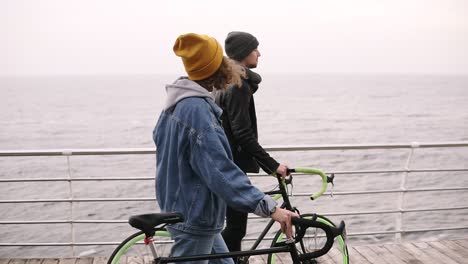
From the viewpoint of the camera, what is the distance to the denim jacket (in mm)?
1925

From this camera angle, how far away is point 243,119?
310cm

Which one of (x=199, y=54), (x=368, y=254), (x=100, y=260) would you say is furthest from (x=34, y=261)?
(x=199, y=54)

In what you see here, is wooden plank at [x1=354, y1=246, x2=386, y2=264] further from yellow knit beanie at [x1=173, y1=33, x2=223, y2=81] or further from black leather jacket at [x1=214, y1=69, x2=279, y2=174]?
yellow knit beanie at [x1=173, y1=33, x2=223, y2=81]

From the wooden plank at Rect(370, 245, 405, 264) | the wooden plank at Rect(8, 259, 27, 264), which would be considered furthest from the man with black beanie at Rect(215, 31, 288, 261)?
the wooden plank at Rect(8, 259, 27, 264)

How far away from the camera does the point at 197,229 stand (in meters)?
2.10

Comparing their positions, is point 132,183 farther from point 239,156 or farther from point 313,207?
point 239,156

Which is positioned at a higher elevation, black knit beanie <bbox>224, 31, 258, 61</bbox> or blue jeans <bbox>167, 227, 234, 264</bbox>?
black knit beanie <bbox>224, 31, 258, 61</bbox>

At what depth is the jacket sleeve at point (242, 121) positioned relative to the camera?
121 inches

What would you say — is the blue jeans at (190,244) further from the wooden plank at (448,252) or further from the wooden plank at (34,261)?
the wooden plank at (448,252)

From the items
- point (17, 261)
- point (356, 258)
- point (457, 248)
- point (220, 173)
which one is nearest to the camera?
point (220, 173)

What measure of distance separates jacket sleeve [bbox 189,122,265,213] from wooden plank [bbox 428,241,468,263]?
3179mm

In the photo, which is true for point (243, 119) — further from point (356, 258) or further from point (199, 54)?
point (356, 258)

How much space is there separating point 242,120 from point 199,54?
3.83 ft

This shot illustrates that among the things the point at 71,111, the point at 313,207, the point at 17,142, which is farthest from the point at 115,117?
the point at 313,207
